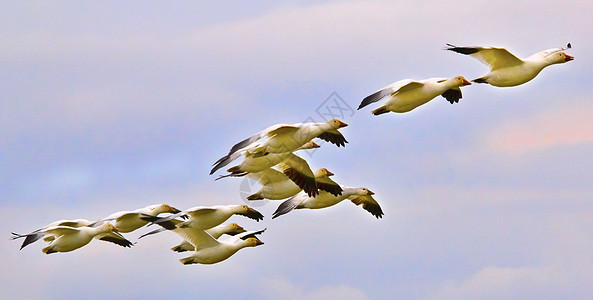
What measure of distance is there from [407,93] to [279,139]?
2.47m

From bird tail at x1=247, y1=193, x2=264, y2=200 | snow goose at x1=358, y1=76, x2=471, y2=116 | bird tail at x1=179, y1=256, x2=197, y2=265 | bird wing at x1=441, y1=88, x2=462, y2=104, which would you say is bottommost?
Answer: bird tail at x1=179, y1=256, x2=197, y2=265

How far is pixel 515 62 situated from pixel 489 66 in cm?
48

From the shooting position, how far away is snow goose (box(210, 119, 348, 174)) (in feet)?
79.9

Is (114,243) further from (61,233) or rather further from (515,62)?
(515,62)

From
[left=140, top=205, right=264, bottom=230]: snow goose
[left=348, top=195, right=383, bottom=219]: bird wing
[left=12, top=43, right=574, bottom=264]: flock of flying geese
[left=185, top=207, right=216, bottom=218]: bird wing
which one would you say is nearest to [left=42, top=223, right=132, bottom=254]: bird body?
[left=12, top=43, right=574, bottom=264]: flock of flying geese

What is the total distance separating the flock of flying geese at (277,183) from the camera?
25.0 metres

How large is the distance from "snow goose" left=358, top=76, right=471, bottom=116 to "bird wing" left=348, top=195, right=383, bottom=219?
15.7ft

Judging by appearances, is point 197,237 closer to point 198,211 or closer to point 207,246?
point 207,246

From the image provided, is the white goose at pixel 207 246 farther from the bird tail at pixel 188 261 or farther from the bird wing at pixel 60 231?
the bird wing at pixel 60 231

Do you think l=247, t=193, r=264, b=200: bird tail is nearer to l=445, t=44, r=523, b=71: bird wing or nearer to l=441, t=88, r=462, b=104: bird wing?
l=441, t=88, r=462, b=104: bird wing

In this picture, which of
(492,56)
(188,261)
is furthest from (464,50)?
(188,261)

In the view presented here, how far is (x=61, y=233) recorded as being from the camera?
90.1 ft

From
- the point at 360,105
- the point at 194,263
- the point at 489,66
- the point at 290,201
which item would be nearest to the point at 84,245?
the point at 194,263

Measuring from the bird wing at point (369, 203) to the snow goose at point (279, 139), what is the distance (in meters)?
4.80
